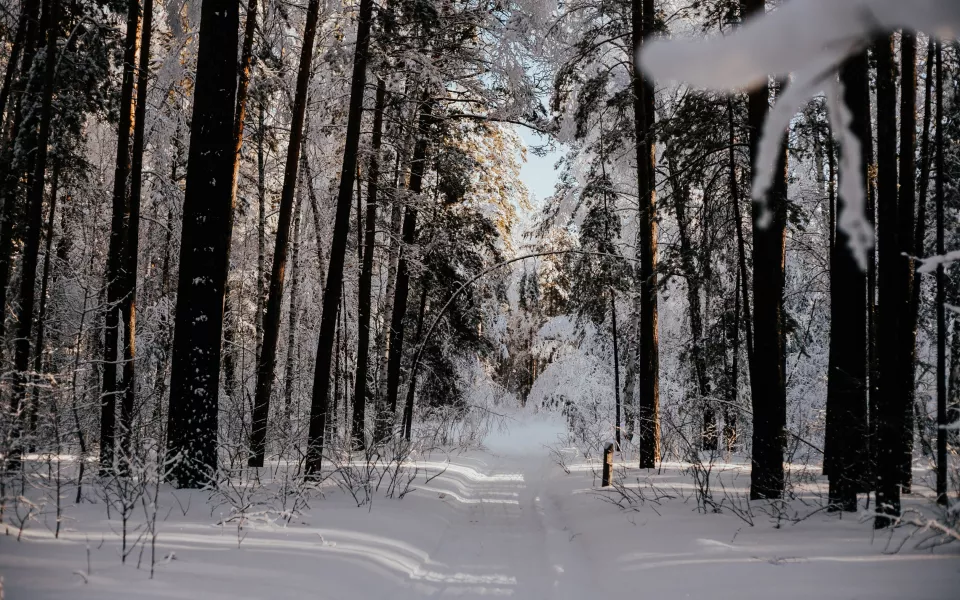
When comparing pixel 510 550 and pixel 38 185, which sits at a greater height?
pixel 38 185

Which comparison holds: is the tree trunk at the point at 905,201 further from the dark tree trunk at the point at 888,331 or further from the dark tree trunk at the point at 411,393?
the dark tree trunk at the point at 411,393

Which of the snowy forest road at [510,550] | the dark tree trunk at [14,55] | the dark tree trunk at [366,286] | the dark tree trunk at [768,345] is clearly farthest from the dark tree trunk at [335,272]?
the dark tree trunk at [768,345]

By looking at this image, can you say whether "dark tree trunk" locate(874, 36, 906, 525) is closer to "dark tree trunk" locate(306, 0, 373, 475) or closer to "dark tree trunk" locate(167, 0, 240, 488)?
"dark tree trunk" locate(167, 0, 240, 488)

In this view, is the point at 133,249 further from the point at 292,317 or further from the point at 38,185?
the point at 292,317

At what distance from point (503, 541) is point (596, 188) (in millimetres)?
9196

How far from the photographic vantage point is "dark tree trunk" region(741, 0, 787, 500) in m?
6.50

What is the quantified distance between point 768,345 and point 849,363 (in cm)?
81

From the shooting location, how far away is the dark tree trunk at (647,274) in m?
9.44

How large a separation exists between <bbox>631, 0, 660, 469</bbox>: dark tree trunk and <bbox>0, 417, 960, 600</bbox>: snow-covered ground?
2.04 metres

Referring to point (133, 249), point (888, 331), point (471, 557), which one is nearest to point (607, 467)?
point (471, 557)

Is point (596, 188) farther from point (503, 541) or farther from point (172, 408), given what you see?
point (172, 408)

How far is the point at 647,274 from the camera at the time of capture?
31.6 feet

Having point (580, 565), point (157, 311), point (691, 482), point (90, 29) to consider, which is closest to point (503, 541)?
point (580, 565)

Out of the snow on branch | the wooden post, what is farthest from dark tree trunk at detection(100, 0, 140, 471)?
the snow on branch
